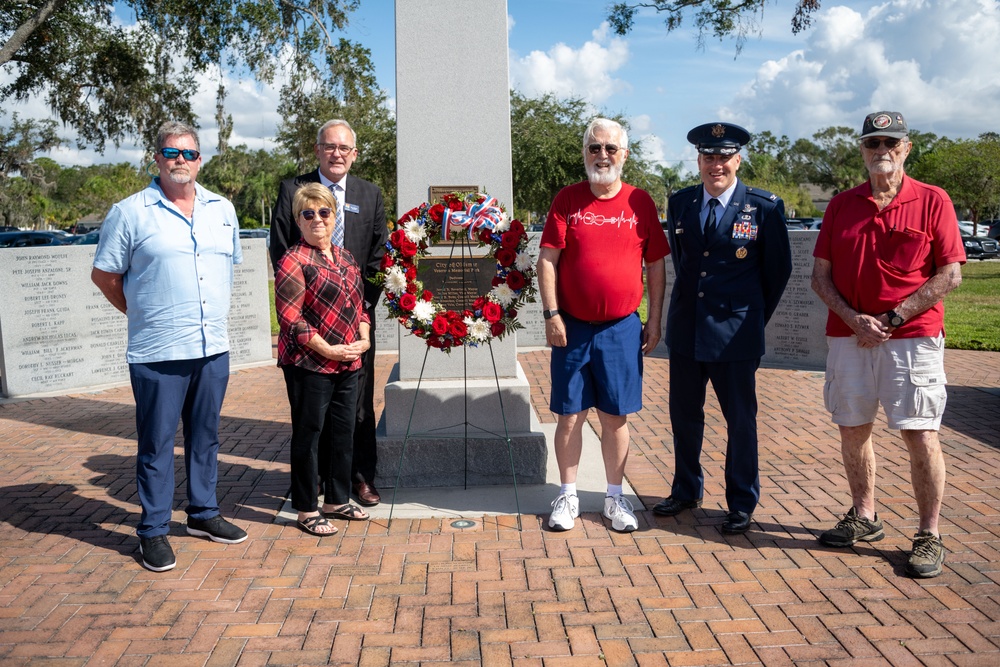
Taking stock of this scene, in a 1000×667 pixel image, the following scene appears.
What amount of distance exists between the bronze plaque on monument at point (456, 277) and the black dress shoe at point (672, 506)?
1653mm

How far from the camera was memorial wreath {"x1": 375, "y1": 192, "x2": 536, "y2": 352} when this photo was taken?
477 cm

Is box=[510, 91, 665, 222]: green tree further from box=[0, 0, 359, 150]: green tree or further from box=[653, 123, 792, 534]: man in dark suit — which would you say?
box=[653, 123, 792, 534]: man in dark suit

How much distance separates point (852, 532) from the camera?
4320 millimetres

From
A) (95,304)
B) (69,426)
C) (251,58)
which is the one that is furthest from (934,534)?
(251,58)

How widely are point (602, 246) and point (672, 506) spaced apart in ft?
5.18

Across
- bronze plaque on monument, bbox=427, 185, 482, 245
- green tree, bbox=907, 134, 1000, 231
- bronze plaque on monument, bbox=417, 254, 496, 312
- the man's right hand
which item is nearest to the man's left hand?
the man's right hand

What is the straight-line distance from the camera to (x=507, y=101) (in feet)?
17.3

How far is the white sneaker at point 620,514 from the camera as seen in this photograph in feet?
14.9

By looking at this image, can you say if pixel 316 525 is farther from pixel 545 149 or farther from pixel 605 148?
pixel 545 149

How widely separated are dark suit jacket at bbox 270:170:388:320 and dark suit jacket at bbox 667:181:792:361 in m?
1.81

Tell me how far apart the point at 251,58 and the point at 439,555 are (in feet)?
42.2

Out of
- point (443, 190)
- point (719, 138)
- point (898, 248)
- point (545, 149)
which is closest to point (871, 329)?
point (898, 248)

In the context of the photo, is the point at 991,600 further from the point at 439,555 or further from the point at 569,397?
the point at 439,555

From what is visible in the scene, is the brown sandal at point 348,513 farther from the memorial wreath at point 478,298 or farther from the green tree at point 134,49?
the green tree at point 134,49
